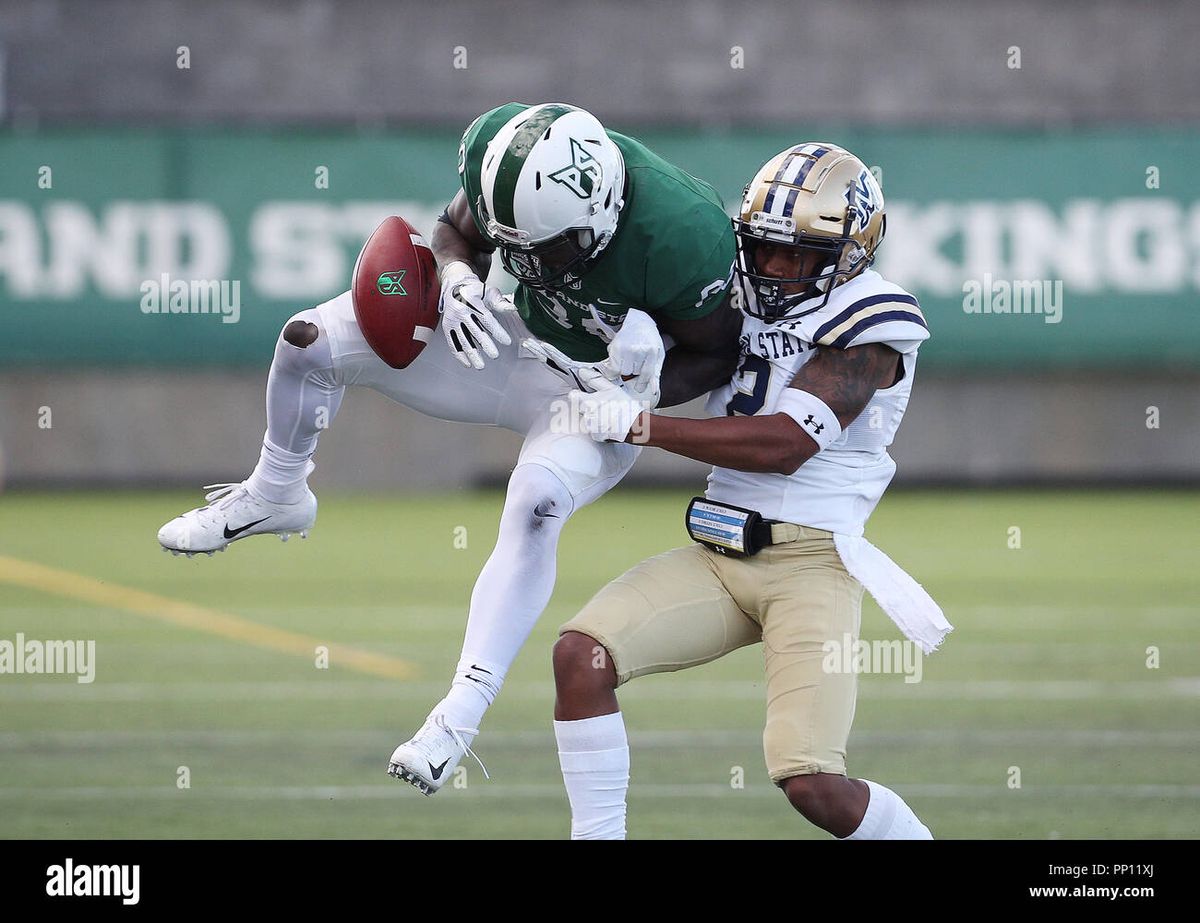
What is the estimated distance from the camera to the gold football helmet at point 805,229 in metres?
4.16

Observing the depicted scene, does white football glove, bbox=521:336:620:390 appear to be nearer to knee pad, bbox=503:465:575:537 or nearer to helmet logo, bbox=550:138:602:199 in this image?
knee pad, bbox=503:465:575:537

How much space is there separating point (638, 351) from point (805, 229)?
494mm

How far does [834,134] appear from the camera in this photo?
12.6 metres

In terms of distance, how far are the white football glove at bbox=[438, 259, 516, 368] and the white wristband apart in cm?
68

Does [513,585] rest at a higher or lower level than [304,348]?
lower

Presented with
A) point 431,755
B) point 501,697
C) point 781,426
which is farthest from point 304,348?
point 501,697

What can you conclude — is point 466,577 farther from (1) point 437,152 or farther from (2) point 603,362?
(2) point 603,362

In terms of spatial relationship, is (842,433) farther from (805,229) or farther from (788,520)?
(805,229)

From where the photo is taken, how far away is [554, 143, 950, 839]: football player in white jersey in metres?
4.09

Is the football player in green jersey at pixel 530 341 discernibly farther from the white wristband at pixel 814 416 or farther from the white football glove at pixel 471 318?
the white wristband at pixel 814 416

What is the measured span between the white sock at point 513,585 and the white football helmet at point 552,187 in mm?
538

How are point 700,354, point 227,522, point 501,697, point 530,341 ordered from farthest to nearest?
point 501,697 → point 227,522 → point 700,354 → point 530,341

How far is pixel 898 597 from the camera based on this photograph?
169 inches

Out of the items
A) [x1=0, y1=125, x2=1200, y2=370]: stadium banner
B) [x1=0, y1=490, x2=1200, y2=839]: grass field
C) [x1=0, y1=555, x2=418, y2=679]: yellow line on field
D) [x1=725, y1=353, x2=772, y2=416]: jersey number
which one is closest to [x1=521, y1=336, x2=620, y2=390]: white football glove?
[x1=725, y1=353, x2=772, y2=416]: jersey number
